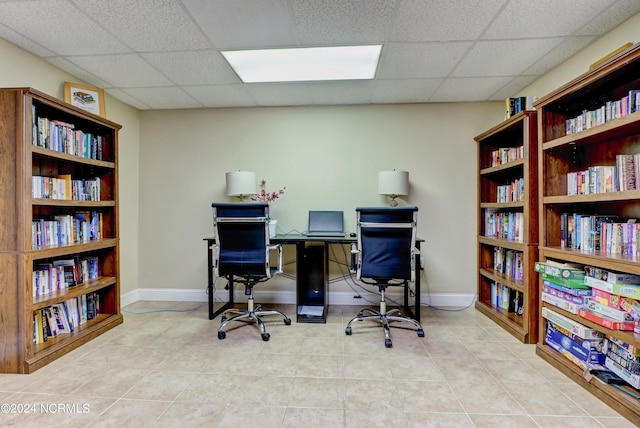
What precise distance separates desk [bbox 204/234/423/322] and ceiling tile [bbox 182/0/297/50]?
5.54 feet

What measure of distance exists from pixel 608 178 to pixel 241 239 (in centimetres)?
262

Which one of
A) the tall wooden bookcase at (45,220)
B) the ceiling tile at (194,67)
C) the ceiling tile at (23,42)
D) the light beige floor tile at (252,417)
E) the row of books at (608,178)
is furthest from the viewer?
the ceiling tile at (194,67)

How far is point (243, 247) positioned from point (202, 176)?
1.50 m

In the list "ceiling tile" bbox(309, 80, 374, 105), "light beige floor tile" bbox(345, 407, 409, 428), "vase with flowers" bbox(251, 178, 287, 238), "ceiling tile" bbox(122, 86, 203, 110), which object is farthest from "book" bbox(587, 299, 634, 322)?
"ceiling tile" bbox(122, 86, 203, 110)

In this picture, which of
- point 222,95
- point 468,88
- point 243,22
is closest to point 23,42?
point 222,95

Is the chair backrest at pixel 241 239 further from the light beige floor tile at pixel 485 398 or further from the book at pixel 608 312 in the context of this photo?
the book at pixel 608 312

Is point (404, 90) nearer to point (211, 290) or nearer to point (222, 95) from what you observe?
point (222, 95)

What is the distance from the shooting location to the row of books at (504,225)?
107 inches

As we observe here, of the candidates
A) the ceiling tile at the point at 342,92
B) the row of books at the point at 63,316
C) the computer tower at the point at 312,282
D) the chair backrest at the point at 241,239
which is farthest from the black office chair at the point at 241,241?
the ceiling tile at the point at 342,92

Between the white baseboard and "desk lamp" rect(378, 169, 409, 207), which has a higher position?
"desk lamp" rect(378, 169, 409, 207)

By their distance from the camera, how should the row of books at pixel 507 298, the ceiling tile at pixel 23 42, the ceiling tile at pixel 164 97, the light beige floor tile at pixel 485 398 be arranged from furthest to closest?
the ceiling tile at pixel 164 97 → the row of books at pixel 507 298 → the ceiling tile at pixel 23 42 → the light beige floor tile at pixel 485 398

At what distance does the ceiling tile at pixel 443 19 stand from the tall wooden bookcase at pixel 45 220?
2521mm

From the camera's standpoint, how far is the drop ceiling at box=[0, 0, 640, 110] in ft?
6.06

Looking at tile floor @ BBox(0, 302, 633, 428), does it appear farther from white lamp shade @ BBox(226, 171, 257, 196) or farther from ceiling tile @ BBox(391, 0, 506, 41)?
ceiling tile @ BBox(391, 0, 506, 41)
